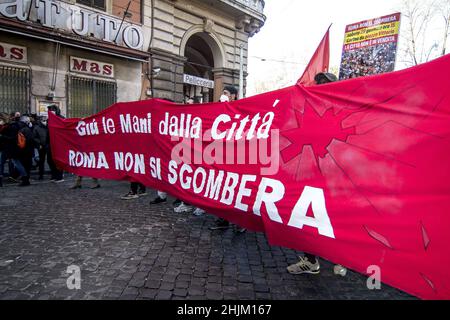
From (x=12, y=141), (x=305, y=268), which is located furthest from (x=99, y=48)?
(x=305, y=268)

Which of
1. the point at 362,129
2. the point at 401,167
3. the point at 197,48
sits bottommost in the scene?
the point at 401,167

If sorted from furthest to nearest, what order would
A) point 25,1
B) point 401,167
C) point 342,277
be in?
1. point 25,1
2. point 342,277
3. point 401,167

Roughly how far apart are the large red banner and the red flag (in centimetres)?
280

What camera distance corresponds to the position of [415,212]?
212cm

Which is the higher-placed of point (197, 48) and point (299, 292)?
point (197, 48)

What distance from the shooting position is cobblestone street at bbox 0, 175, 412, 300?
110 inches

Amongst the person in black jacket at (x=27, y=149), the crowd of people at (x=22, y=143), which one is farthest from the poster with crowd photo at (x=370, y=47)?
the person in black jacket at (x=27, y=149)

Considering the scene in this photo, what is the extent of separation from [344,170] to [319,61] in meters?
4.06

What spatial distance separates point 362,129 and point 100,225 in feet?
12.6

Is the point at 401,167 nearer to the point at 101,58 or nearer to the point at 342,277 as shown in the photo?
the point at 342,277

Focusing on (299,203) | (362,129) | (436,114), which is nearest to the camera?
(436,114)

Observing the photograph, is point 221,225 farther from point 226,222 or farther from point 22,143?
point 22,143

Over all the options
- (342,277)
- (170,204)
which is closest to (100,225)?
(170,204)

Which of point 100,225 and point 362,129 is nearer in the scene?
point 362,129
